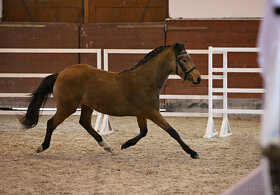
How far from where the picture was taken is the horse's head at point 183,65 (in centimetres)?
559

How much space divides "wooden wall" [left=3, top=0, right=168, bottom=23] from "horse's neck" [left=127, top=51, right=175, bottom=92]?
5.64 m

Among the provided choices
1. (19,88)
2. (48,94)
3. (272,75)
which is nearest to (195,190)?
(48,94)

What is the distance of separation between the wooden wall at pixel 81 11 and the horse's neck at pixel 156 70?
5641 mm

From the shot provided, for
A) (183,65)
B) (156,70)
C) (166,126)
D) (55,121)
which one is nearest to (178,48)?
(183,65)

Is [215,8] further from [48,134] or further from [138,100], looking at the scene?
[48,134]

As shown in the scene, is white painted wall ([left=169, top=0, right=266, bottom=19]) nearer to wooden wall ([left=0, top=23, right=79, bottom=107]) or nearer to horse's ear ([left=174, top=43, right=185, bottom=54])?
wooden wall ([left=0, top=23, right=79, bottom=107])

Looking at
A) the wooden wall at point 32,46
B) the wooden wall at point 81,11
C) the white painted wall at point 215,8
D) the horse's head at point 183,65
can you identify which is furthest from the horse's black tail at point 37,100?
the wooden wall at point 81,11

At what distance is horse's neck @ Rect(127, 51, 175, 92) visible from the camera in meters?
5.60

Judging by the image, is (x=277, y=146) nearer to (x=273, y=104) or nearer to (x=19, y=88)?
(x=273, y=104)

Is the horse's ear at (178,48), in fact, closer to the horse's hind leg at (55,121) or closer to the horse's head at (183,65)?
the horse's head at (183,65)

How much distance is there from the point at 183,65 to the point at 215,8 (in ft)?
17.5

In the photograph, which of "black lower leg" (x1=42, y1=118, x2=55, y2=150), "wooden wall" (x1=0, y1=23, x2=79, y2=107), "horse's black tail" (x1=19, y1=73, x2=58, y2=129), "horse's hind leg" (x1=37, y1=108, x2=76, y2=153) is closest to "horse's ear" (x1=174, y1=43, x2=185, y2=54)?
"horse's hind leg" (x1=37, y1=108, x2=76, y2=153)

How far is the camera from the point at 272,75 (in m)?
1.23

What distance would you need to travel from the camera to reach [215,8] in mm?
10641
